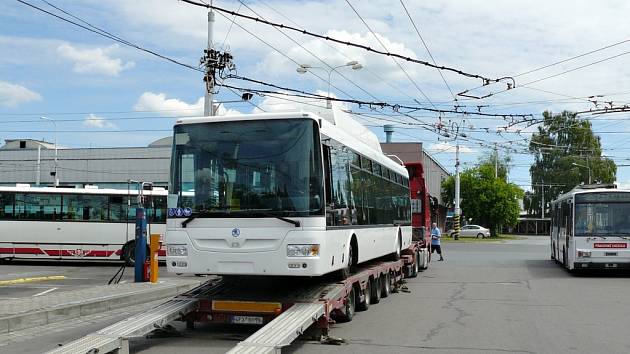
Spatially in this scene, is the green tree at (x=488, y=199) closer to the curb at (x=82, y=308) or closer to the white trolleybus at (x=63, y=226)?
the white trolleybus at (x=63, y=226)

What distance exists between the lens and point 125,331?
793 cm

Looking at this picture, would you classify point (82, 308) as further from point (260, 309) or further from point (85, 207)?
point (85, 207)

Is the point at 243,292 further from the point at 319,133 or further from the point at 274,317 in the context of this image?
the point at 319,133

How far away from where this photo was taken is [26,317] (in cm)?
1078

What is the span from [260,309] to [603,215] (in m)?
15.0

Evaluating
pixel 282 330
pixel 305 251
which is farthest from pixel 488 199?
pixel 282 330

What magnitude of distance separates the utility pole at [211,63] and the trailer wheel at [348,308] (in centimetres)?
1144

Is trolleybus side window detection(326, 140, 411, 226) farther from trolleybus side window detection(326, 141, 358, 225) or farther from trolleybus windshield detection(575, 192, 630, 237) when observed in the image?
trolleybus windshield detection(575, 192, 630, 237)

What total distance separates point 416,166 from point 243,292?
1471cm

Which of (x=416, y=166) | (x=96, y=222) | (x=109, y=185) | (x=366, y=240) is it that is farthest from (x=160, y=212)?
(x=109, y=185)

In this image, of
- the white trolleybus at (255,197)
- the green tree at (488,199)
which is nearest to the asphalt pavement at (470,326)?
the white trolleybus at (255,197)

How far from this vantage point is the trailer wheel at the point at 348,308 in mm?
11164

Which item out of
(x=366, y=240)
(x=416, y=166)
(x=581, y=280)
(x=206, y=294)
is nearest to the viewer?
(x=206, y=294)

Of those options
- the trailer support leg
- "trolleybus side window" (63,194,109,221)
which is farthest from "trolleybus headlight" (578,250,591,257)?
the trailer support leg
